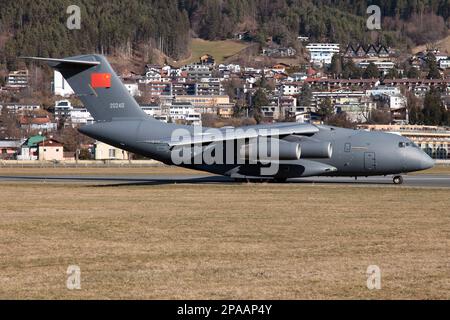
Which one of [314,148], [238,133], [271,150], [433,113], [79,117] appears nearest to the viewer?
[238,133]

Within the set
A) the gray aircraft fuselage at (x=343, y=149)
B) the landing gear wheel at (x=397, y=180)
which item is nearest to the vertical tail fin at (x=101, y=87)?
the gray aircraft fuselage at (x=343, y=149)

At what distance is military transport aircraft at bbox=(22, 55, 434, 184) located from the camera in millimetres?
42281

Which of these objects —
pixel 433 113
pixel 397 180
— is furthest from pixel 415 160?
pixel 433 113

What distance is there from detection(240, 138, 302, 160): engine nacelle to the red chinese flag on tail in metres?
6.28

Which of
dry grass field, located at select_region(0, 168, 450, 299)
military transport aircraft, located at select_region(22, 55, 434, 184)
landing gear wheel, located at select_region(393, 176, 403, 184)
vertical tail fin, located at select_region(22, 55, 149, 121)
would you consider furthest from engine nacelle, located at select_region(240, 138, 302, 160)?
dry grass field, located at select_region(0, 168, 450, 299)

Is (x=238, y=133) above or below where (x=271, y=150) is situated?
above

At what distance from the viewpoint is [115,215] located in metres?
28.3

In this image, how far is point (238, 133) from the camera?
4197 cm

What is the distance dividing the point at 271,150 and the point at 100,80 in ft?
25.2

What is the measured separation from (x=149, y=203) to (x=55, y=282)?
15241 mm

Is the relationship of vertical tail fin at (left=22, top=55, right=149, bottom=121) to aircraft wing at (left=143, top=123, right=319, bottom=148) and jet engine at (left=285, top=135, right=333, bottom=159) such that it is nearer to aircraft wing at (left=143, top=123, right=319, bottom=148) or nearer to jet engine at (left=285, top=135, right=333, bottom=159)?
aircraft wing at (left=143, top=123, right=319, bottom=148)

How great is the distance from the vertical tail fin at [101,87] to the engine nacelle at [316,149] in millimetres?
7136

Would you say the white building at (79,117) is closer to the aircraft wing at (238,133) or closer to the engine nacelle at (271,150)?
the aircraft wing at (238,133)

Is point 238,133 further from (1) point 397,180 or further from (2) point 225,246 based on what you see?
(2) point 225,246
